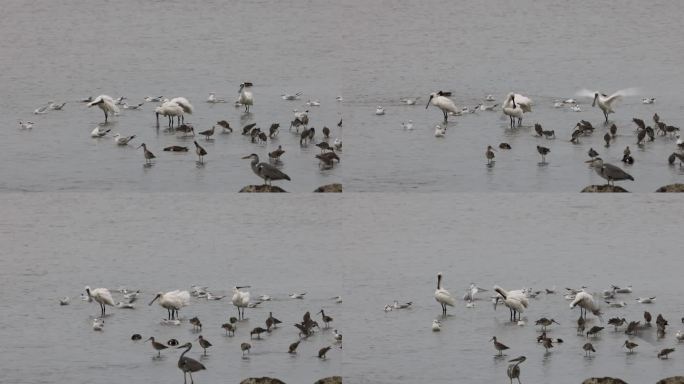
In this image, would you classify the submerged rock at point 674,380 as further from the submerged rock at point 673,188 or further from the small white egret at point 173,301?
the small white egret at point 173,301

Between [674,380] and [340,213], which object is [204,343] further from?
[340,213]

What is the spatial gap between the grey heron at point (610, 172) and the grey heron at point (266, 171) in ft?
7.50

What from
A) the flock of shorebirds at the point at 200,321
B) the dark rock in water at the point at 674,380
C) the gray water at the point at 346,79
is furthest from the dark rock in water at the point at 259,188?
the dark rock in water at the point at 674,380

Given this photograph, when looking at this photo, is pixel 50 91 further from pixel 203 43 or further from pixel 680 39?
pixel 680 39

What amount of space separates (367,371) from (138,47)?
7403 mm

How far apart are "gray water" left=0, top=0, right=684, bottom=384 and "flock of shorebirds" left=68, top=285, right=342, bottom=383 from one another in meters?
0.08

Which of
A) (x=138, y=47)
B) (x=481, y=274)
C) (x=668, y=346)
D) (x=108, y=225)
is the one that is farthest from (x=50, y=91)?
(x=668, y=346)

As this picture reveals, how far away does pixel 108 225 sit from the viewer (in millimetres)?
14836

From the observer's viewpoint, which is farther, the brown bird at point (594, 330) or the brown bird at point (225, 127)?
the brown bird at point (225, 127)

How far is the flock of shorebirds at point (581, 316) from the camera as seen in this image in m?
11.8

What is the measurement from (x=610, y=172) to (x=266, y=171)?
8.26ft

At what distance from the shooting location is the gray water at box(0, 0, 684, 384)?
39.2 ft

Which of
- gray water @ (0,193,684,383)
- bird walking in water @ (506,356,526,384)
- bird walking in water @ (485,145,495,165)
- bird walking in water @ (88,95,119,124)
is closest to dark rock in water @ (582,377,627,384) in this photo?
gray water @ (0,193,684,383)

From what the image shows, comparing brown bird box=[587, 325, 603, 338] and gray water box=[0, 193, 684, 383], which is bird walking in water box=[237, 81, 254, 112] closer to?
gray water box=[0, 193, 684, 383]
